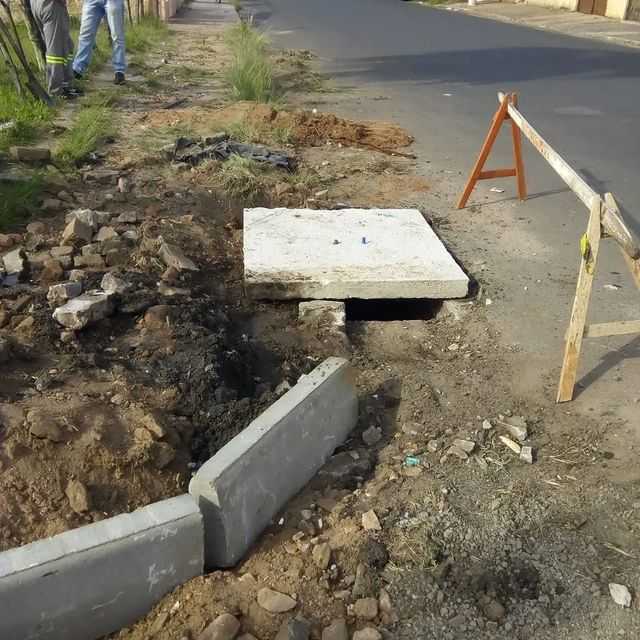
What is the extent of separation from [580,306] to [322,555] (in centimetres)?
171

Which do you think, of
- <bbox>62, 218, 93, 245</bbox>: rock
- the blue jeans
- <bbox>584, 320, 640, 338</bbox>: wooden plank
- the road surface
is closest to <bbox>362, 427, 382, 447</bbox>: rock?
the road surface

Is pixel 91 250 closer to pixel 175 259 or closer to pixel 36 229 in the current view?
pixel 175 259

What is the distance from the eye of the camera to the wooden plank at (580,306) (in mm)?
3281

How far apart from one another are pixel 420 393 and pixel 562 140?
18.1 ft

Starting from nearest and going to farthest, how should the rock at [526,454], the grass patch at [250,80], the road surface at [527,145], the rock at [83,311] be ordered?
the rock at [526,454], the rock at [83,311], the road surface at [527,145], the grass patch at [250,80]

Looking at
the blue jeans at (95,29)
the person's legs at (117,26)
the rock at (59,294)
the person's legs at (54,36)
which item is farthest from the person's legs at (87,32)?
the rock at (59,294)

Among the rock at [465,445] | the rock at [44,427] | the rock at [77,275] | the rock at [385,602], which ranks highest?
the rock at [44,427]

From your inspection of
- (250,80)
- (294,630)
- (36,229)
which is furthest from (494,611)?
(250,80)

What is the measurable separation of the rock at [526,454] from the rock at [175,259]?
2.41 m

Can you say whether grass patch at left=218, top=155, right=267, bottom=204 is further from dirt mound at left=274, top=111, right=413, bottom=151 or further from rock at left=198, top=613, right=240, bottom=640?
rock at left=198, top=613, right=240, bottom=640

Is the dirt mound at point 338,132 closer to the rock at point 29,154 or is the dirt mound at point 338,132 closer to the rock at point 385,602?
the rock at point 29,154

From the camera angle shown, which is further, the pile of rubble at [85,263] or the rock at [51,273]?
the rock at [51,273]

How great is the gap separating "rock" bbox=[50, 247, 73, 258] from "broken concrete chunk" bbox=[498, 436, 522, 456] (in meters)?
2.89

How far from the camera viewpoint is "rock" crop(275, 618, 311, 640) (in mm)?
2255
